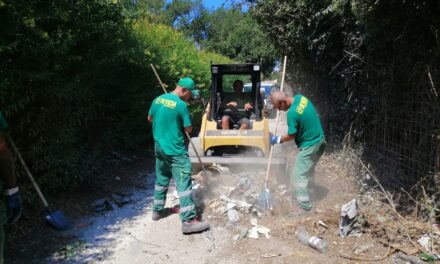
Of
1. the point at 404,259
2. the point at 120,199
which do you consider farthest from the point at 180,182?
the point at 404,259

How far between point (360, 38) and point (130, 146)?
5361mm

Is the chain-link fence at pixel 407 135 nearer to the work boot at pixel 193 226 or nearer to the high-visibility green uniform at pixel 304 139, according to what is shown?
the high-visibility green uniform at pixel 304 139

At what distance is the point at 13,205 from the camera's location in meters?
3.37

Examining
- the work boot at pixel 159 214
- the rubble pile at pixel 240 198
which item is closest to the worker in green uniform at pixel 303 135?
the rubble pile at pixel 240 198

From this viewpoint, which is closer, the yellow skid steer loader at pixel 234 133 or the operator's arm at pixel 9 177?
the operator's arm at pixel 9 177

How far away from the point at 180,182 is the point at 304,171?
5.79 feet

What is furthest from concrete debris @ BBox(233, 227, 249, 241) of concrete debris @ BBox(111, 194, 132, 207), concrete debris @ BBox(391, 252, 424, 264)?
concrete debris @ BBox(111, 194, 132, 207)

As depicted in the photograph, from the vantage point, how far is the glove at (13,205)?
3.33 meters

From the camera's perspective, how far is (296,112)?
5426 mm

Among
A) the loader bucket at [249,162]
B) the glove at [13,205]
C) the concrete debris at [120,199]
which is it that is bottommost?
the concrete debris at [120,199]

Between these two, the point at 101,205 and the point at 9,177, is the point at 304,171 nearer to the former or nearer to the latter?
the point at 101,205

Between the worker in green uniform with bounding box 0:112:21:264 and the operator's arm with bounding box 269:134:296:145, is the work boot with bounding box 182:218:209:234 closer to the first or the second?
the operator's arm with bounding box 269:134:296:145

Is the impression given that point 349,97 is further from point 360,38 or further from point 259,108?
point 259,108

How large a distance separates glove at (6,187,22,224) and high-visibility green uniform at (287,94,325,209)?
11.5 ft
